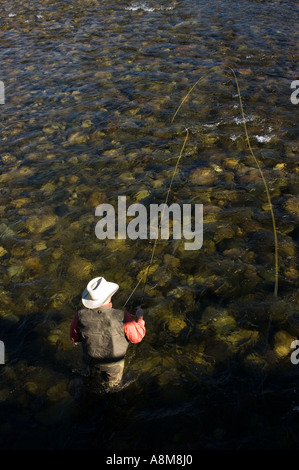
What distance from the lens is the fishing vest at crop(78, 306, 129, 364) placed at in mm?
4758

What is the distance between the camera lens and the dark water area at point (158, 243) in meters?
5.05

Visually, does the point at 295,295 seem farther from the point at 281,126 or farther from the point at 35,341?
the point at 281,126

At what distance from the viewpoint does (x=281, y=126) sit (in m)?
10.4

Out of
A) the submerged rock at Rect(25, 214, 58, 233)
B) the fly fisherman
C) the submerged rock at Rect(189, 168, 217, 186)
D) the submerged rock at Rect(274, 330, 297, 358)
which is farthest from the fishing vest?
the submerged rock at Rect(189, 168, 217, 186)

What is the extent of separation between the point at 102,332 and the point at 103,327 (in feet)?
0.23

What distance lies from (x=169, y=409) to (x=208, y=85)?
34.5 feet

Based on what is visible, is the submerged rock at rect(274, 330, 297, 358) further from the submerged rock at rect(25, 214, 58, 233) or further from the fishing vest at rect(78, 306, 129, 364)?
the submerged rock at rect(25, 214, 58, 233)

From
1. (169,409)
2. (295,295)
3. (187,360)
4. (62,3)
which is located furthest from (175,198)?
(62,3)

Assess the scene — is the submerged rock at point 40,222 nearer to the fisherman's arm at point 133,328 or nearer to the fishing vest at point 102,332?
the fishing vest at point 102,332

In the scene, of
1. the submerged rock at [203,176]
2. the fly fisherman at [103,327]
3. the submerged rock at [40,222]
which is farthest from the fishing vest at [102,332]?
the submerged rock at [203,176]

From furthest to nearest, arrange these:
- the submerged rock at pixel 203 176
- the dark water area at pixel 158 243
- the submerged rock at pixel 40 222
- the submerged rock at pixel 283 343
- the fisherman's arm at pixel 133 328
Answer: the submerged rock at pixel 203 176 → the submerged rock at pixel 40 222 → the submerged rock at pixel 283 343 → the dark water area at pixel 158 243 → the fisherman's arm at pixel 133 328

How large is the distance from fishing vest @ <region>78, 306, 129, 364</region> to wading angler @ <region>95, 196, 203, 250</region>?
2.97m

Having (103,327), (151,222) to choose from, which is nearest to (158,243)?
(151,222)

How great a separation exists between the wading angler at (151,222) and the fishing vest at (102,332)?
2.97 meters
